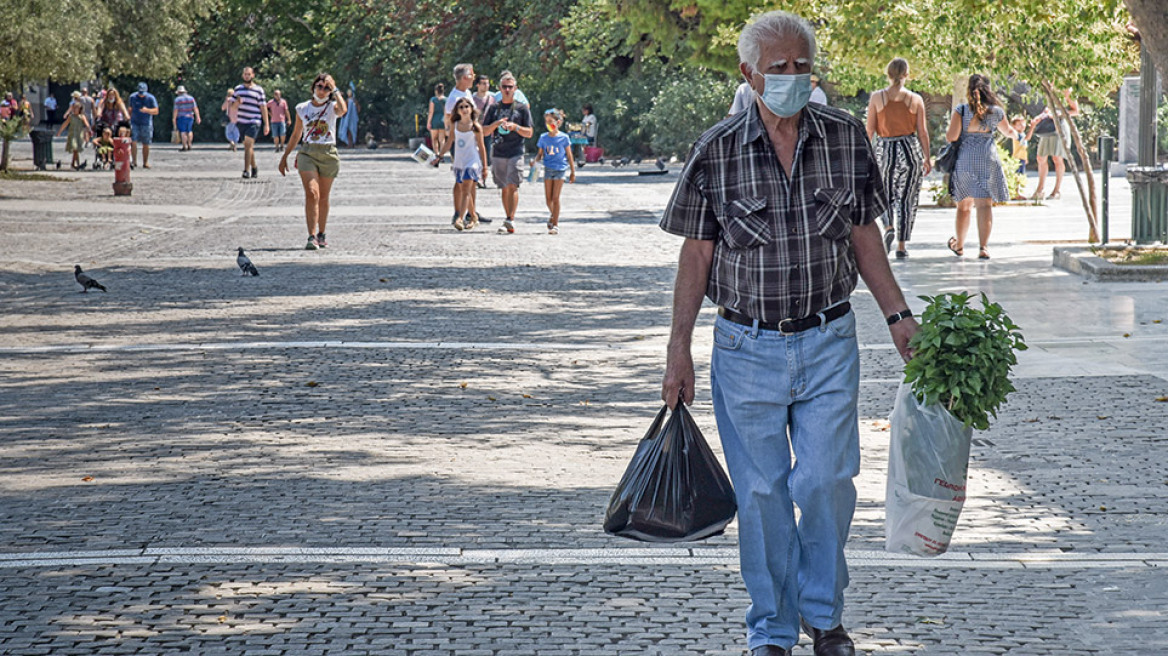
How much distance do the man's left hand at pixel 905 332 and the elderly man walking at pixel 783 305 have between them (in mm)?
164

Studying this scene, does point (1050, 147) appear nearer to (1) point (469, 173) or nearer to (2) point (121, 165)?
(1) point (469, 173)

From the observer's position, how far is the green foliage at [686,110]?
37312mm

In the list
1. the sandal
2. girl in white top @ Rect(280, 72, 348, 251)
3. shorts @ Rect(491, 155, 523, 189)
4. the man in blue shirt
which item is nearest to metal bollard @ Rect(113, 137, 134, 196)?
the man in blue shirt

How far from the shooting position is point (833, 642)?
15.2 ft

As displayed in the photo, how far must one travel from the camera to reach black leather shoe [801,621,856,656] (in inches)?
182

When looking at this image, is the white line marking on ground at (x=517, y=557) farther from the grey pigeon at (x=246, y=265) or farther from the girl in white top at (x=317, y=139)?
the girl in white top at (x=317, y=139)

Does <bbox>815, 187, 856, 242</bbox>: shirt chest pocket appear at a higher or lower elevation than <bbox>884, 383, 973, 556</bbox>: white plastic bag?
higher

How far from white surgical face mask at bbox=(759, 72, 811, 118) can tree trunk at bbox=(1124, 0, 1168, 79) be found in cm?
872

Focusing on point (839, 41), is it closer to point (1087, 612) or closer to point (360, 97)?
point (1087, 612)

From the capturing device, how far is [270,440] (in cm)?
805

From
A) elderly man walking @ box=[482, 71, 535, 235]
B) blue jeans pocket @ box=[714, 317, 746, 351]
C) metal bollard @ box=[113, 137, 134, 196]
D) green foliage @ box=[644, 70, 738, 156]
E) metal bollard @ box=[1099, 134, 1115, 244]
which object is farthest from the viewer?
green foliage @ box=[644, 70, 738, 156]

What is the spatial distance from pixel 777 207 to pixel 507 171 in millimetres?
15361

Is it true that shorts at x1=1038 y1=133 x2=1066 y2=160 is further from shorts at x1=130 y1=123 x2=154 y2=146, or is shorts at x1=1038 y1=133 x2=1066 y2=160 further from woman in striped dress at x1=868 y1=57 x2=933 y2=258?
shorts at x1=130 y1=123 x2=154 y2=146

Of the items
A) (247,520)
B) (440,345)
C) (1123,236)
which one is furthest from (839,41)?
(247,520)
